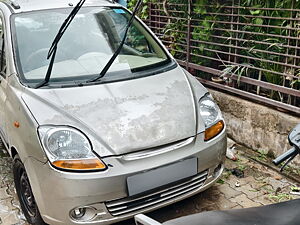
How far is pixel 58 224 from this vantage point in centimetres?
265

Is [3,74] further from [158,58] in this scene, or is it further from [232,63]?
[232,63]

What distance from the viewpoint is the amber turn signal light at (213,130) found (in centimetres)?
294

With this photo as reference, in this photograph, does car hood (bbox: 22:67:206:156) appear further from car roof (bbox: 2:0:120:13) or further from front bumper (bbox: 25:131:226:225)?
car roof (bbox: 2:0:120:13)

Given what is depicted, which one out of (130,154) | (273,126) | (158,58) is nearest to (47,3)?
(158,58)

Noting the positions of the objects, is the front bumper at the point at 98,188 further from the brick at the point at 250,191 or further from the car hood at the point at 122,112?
the brick at the point at 250,191

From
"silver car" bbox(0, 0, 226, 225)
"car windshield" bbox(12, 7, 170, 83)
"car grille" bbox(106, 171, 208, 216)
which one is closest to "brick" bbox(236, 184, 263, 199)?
"silver car" bbox(0, 0, 226, 225)

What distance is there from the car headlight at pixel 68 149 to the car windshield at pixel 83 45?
0.69 metres

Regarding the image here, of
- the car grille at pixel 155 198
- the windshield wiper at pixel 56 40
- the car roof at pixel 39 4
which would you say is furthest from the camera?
the car roof at pixel 39 4

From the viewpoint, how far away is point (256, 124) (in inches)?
165

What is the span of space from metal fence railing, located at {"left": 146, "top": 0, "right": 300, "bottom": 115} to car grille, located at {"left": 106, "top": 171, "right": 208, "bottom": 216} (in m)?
1.51

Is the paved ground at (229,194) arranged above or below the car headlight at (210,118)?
below

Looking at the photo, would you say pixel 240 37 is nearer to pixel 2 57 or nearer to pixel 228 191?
pixel 228 191

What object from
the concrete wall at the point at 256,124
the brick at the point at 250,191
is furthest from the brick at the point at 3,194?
the concrete wall at the point at 256,124

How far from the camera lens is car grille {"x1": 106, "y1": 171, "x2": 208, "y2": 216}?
2637mm
